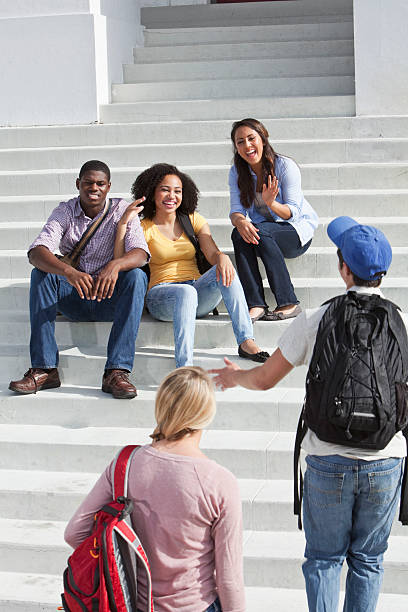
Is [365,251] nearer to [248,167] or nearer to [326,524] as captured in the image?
[326,524]

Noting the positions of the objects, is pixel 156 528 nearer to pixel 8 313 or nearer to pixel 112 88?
pixel 8 313

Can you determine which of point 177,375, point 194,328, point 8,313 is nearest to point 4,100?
point 8,313

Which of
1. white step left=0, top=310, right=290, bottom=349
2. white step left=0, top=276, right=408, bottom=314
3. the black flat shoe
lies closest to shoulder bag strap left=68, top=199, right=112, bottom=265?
white step left=0, top=310, right=290, bottom=349

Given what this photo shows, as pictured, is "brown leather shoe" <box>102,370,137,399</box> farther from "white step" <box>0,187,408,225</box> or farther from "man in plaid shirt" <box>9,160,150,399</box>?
"white step" <box>0,187,408,225</box>

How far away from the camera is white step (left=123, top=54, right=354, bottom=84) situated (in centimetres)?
790

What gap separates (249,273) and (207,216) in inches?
47.4

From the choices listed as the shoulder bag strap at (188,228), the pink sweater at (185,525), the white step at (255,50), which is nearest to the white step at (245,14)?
the white step at (255,50)

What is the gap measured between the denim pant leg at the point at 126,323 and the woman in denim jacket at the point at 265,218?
688mm

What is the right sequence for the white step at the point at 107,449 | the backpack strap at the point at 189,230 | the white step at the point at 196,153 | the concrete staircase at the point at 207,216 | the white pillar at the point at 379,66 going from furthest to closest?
the white pillar at the point at 379,66
the white step at the point at 196,153
the backpack strap at the point at 189,230
the white step at the point at 107,449
the concrete staircase at the point at 207,216

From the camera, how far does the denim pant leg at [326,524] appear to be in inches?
110

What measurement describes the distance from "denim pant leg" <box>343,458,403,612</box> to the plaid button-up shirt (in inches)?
101

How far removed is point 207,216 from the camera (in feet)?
20.7

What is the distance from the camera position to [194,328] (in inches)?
192

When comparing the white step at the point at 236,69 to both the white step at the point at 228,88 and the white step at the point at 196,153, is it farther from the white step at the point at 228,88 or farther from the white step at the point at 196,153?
the white step at the point at 196,153
